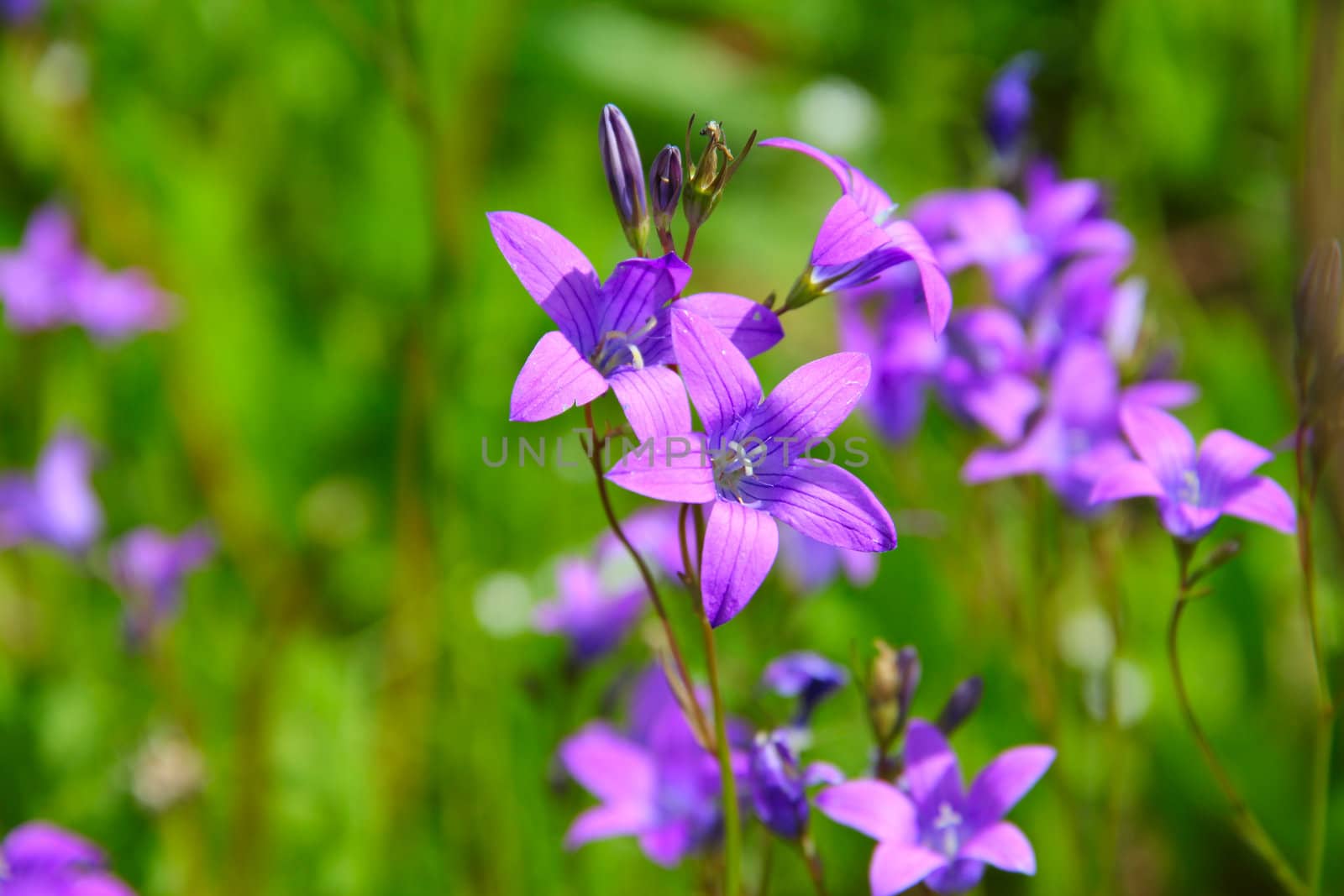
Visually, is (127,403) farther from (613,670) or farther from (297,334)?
(613,670)

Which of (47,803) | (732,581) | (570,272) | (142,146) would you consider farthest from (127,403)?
(732,581)

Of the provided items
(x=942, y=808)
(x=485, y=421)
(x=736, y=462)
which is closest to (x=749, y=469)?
(x=736, y=462)

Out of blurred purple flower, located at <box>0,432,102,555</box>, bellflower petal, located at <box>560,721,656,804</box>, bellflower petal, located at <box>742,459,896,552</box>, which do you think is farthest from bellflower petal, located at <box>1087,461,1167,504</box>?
blurred purple flower, located at <box>0,432,102,555</box>

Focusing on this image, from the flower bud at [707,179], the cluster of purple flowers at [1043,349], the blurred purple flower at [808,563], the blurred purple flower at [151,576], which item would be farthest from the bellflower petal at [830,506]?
the blurred purple flower at [151,576]

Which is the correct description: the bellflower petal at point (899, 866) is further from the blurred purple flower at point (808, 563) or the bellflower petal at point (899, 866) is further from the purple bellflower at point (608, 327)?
the blurred purple flower at point (808, 563)

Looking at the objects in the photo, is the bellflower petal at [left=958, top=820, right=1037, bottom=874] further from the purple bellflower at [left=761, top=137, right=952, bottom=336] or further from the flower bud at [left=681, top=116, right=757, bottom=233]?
the flower bud at [left=681, top=116, right=757, bottom=233]

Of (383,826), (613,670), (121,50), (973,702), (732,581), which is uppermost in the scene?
(121,50)
